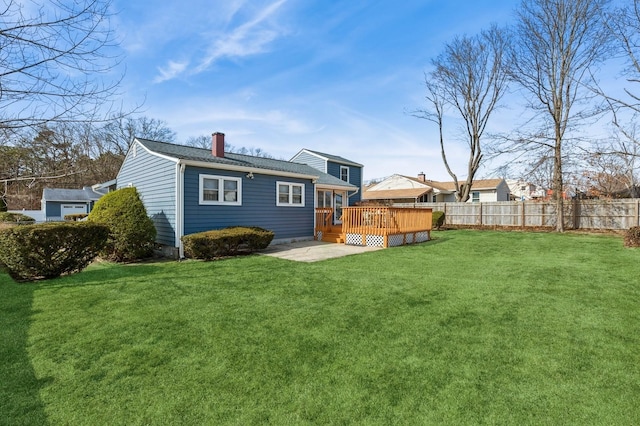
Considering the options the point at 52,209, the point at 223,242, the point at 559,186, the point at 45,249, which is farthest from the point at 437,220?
the point at 52,209

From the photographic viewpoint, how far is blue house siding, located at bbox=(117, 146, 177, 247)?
1001 cm

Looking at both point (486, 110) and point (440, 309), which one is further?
point (486, 110)

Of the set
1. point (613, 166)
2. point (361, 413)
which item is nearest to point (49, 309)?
point (361, 413)

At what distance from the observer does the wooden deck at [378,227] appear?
37.1 ft

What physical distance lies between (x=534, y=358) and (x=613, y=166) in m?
28.5

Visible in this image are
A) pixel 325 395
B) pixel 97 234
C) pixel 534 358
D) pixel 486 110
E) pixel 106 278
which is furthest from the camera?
pixel 486 110

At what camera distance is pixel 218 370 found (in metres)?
2.94

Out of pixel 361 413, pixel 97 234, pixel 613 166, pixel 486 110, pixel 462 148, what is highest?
pixel 486 110

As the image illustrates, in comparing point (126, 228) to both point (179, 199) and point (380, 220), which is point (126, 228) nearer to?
point (179, 199)

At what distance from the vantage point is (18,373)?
2902 mm

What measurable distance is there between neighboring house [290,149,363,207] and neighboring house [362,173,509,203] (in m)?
9.87

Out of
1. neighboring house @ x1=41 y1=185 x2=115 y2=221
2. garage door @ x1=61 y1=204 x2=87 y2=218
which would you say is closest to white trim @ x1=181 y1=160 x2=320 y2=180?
neighboring house @ x1=41 y1=185 x2=115 y2=221

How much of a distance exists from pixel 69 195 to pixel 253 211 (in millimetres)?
26895

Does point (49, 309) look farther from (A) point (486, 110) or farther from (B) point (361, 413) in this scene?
(A) point (486, 110)
